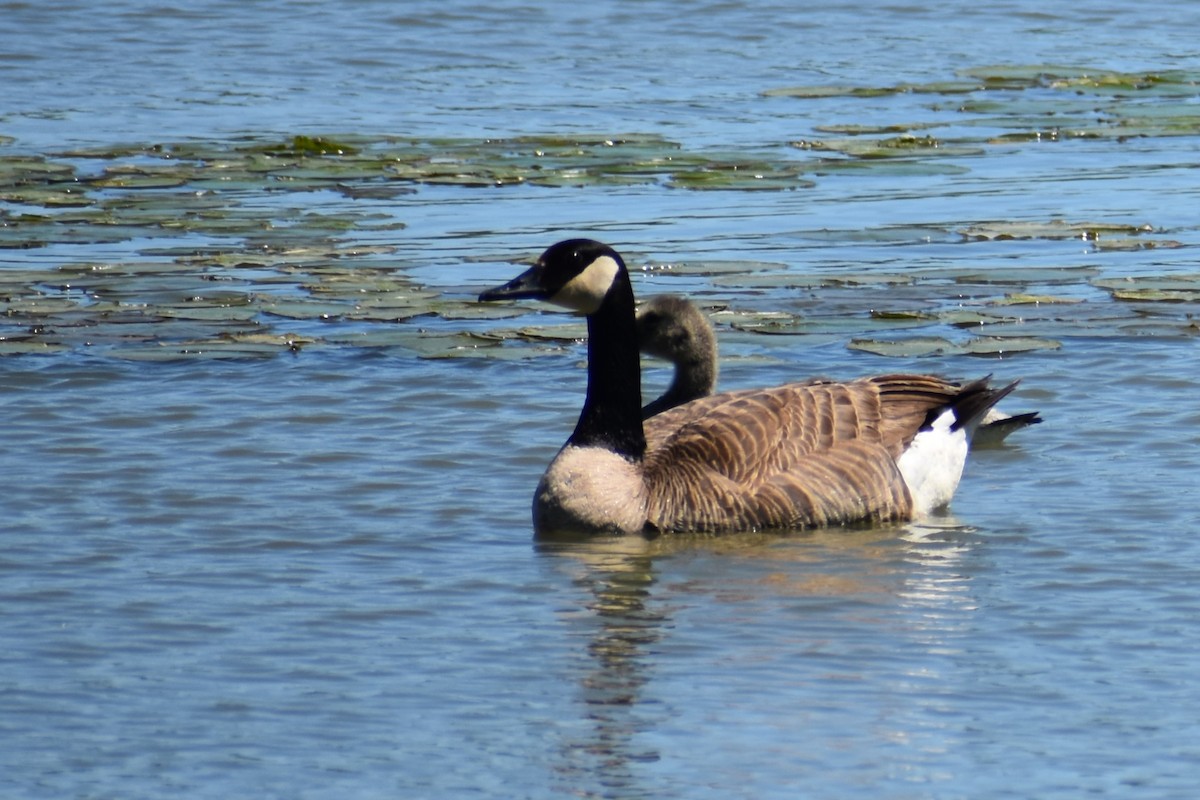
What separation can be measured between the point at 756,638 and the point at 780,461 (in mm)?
2070

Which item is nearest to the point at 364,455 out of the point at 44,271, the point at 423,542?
the point at 423,542

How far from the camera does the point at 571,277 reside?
9.39 m

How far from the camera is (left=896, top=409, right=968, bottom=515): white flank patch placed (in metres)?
9.83

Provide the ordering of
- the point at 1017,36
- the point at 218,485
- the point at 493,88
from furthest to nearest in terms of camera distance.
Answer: the point at 1017,36 → the point at 493,88 → the point at 218,485

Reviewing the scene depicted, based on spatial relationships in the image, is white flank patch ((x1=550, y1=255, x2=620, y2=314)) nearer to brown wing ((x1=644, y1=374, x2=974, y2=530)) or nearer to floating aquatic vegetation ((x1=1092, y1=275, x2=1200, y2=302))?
brown wing ((x1=644, y1=374, x2=974, y2=530))

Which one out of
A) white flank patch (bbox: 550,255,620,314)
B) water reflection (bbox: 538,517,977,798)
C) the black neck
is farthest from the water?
white flank patch (bbox: 550,255,620,314)

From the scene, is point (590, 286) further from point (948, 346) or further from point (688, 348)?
point (948, 346)

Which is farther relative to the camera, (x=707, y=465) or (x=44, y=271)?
(x=44, y=271)

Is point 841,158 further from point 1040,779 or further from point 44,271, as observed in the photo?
point 1040,779

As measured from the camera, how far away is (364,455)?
35.0 feet

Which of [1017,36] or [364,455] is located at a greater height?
[1017,36]

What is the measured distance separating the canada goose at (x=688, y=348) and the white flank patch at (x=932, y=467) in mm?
1021

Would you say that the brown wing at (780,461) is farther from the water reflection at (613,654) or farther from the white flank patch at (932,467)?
the water reflection at (613,654)

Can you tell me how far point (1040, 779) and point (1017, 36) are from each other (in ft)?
85.4
